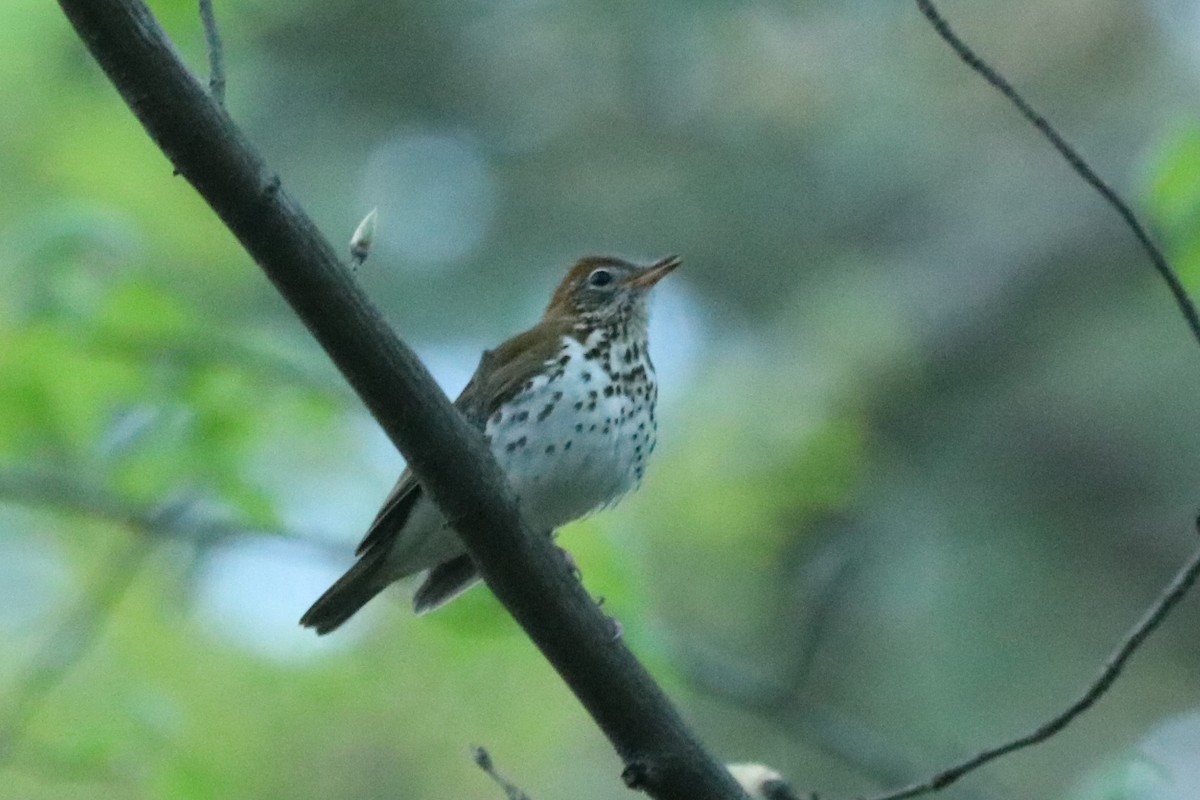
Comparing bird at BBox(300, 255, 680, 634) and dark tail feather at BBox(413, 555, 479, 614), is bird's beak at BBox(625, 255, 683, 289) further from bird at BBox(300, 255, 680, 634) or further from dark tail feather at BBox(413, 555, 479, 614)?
dark tail feather at BBox(413, 555, 479, 614)

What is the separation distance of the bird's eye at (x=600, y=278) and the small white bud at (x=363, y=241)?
228 cm

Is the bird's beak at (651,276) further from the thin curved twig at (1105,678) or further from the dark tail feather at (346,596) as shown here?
the thin curved twig at (1105,678)

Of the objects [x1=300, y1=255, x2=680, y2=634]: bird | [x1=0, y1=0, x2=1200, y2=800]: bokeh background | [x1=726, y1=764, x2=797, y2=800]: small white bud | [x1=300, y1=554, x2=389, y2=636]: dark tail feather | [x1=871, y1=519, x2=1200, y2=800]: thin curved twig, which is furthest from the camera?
[x1=0, y1=0, x2=1200, y2=800]: bokeh background

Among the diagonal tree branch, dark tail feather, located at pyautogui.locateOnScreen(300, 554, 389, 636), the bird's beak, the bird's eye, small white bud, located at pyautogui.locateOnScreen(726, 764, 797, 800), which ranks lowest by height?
small white bud, located at pyautogui.locateOnScreen(726, 764, 797, 800)

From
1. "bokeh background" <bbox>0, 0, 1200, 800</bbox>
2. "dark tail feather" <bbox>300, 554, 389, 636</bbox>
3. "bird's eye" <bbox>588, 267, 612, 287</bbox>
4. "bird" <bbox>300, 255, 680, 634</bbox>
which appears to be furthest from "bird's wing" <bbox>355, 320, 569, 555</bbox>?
"bokeh background" <bbox>0, 0, 1200, 800</bbox>

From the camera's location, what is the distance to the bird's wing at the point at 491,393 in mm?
3883

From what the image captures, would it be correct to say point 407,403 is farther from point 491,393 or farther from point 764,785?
point 491,393

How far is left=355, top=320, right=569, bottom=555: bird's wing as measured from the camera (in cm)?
388

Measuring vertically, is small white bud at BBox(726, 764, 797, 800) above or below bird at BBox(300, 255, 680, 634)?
below

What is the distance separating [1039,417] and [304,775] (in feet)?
13.0

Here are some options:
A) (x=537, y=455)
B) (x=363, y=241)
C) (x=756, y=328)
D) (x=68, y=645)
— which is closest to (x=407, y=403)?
(x=363, y=241)

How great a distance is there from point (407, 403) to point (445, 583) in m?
1.55

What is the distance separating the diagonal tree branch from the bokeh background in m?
2.98

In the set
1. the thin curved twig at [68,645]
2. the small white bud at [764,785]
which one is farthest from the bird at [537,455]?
the small white bud at [764,785]
